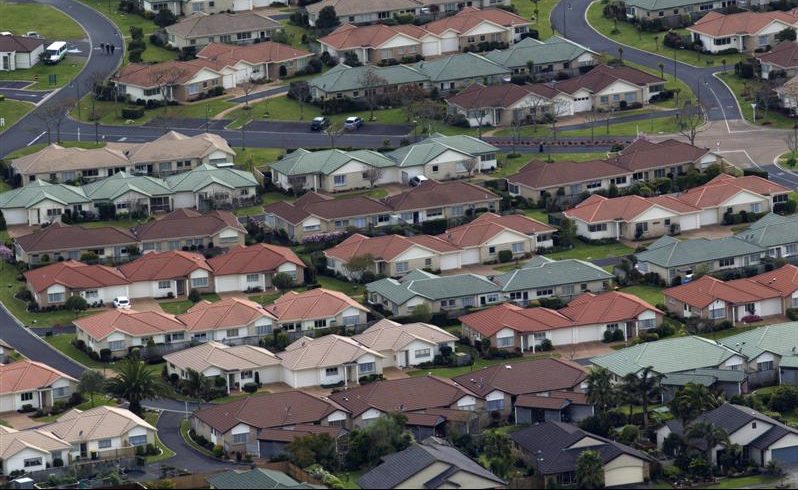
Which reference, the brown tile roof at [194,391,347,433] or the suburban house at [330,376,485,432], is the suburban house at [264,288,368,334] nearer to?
the suburban house at [330,376,485,432]

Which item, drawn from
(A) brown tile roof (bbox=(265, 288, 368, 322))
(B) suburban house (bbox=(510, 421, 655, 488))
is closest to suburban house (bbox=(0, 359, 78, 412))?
(A) brown tile roof (bbox=(265, 288, 368, 322))

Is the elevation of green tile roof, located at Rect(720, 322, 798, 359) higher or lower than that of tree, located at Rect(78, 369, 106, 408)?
higher

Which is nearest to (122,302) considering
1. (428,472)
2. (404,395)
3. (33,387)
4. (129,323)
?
(129,323)

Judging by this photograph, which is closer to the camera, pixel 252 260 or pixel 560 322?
pixel 560 322

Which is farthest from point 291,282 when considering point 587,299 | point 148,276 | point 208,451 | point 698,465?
point 698,465

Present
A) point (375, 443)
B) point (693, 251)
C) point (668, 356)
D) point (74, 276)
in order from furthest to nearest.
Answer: point (693, 251) < point (74, 276) < point (668, 356) < point (375, 443)

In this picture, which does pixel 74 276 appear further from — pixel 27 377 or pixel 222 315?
pixel 27 377
